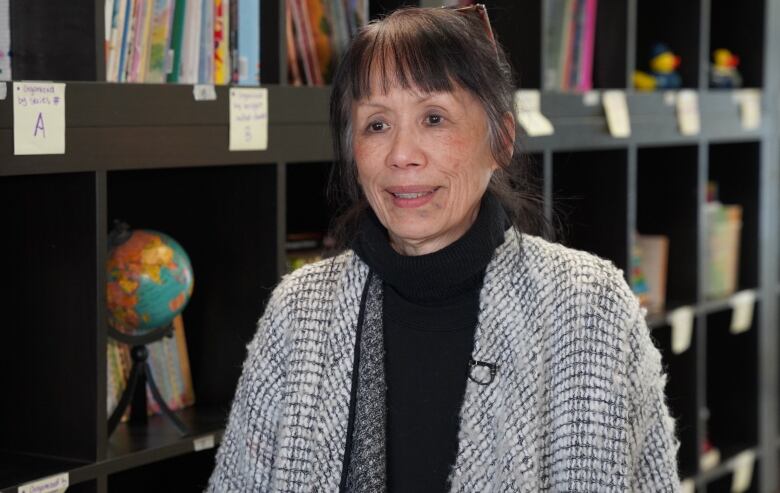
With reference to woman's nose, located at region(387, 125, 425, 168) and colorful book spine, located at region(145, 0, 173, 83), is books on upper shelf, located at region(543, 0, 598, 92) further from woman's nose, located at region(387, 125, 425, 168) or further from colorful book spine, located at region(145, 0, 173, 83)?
woman's nose, located at region(387, 125, 425, 168)

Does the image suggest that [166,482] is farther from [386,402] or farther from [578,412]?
[578,412]

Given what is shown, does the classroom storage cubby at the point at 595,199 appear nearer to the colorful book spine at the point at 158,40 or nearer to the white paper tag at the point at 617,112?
the white paper tag at the point at 617,112

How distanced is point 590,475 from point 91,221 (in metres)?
0.86

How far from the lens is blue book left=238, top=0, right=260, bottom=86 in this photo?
83.2 inches

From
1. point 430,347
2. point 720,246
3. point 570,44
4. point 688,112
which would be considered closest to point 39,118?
point 430,347

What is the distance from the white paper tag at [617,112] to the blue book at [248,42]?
108 cm

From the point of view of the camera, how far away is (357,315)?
1607 millimetres

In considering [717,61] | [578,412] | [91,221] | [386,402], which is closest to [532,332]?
[578,412]

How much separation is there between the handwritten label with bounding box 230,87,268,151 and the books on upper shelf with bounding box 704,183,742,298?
1.85 metres

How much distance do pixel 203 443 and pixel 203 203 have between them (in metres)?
0.47

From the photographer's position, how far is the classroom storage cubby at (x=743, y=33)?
142 inches

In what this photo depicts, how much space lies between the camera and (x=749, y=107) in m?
3.51

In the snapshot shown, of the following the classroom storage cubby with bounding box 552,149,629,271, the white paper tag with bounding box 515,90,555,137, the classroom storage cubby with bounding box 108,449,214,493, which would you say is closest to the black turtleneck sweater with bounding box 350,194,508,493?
the classroom storage cubby with bounding box 108,449,214,493

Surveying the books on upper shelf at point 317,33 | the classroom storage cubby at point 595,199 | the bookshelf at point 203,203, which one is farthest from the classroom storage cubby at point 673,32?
the books on upper shelf at point 317,33
